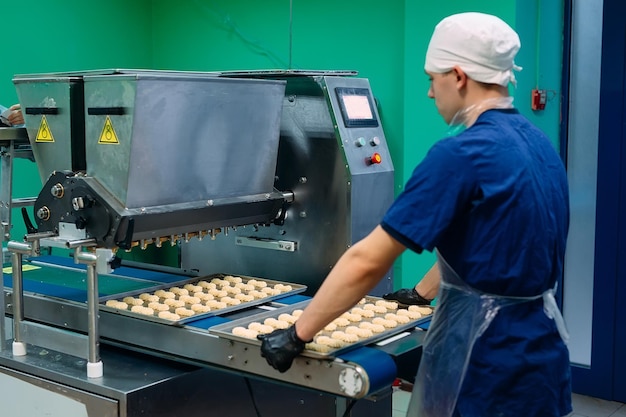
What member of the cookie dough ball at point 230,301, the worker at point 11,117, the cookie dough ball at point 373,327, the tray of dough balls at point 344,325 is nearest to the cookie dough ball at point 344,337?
the tray of dough balls at point 344,325

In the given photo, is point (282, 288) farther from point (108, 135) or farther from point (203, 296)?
point (108, 135)

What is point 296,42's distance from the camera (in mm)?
3918

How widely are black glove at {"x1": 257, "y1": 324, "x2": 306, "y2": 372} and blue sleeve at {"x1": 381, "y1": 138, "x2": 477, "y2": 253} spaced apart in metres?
0.36

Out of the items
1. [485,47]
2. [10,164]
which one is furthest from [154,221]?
[485,47]

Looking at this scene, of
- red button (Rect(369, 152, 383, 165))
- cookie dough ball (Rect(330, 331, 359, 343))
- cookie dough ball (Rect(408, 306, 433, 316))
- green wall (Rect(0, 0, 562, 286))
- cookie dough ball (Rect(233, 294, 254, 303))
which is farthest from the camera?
green wall (Rect(0, 0, 562, 286))

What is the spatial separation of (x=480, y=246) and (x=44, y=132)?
1288 mm

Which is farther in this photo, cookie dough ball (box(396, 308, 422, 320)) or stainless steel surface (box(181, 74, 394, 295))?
stainless steel surface (box(181, 74, 394, 295))

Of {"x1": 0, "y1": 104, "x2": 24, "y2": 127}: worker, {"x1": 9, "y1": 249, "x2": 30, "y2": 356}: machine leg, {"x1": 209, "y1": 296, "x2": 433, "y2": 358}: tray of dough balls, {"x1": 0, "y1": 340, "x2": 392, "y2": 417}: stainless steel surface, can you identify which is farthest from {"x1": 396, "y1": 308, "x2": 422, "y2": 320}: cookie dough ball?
{"x1": 0, "y1": 104, "x2": 24, "y2": 127}: worker

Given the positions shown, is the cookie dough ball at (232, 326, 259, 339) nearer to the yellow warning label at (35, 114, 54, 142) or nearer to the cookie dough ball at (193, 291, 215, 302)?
the cookie dough ball at (193, 291, 215, 302)

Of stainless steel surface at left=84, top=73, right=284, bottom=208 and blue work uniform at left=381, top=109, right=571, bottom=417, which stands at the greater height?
stainless steel surface at left=84, top=73, right=284, bottom=208

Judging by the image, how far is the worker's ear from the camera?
1.55 metres

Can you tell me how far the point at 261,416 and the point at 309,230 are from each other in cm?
63

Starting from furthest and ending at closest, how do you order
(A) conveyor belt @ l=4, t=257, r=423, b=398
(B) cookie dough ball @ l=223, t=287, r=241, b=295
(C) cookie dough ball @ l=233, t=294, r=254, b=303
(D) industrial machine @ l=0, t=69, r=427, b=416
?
1. (B) cookie dough ball @ l=223, t=287, r=241, b=295
2. (C) cookie dough ball @ l=233, t=294, r=254, b=303
3. (D) industrial machine @ l=0, t=69, r=427, b=416
4. (A) conveyor belt @ l=4, t=257, r=423, b=398

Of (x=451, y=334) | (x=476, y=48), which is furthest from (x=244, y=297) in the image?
(x=476, y=48)
